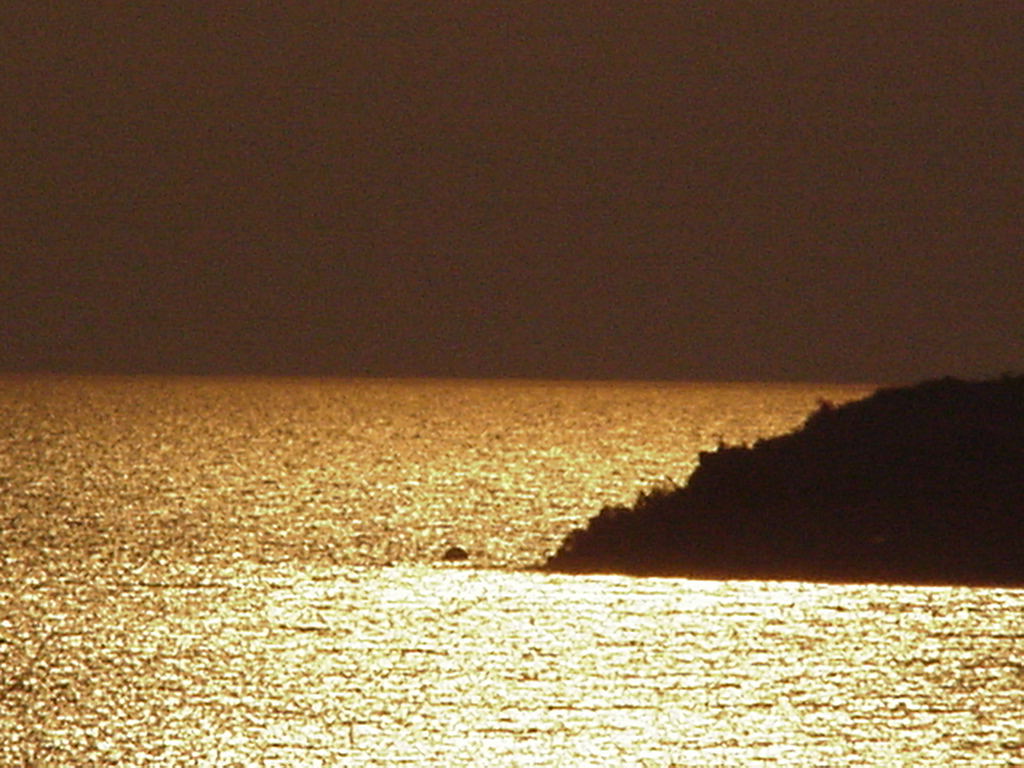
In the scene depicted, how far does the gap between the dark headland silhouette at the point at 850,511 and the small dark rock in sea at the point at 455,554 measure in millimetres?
15023

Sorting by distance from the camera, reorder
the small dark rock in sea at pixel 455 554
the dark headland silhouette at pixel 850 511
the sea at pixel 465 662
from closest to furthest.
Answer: the sea at pixel 465 662 → the dark headland silhouette at pixel 850 511 → the small dark rock in sea at pixel 455 554

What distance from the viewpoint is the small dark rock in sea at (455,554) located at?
395ft

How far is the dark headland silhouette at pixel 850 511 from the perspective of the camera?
9619cm

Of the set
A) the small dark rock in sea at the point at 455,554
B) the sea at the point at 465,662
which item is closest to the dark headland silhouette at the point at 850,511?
the sea at the point at 465,662

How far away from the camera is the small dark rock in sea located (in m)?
120

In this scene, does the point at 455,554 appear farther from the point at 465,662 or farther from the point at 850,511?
the point at 465,662

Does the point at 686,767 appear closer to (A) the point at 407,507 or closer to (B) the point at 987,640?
(B) the point at 987,640

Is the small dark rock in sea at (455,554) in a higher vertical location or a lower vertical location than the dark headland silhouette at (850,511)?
lower

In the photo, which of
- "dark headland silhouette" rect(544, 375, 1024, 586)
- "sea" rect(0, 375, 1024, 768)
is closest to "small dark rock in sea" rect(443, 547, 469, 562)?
"sea" rect(0, 375, 1024, 768)

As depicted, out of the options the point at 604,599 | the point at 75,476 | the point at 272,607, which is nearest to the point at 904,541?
the point at 604,599

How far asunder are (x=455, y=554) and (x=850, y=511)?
3046 centimetres

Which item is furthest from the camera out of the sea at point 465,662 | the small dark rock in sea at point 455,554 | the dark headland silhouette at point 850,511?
the small dark rock in sea at point 455,554

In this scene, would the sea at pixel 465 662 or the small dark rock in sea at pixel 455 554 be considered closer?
the sea at pixel 465 662

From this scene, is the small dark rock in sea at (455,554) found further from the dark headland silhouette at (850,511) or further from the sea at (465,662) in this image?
the dark headland silhouette at (850,511)
